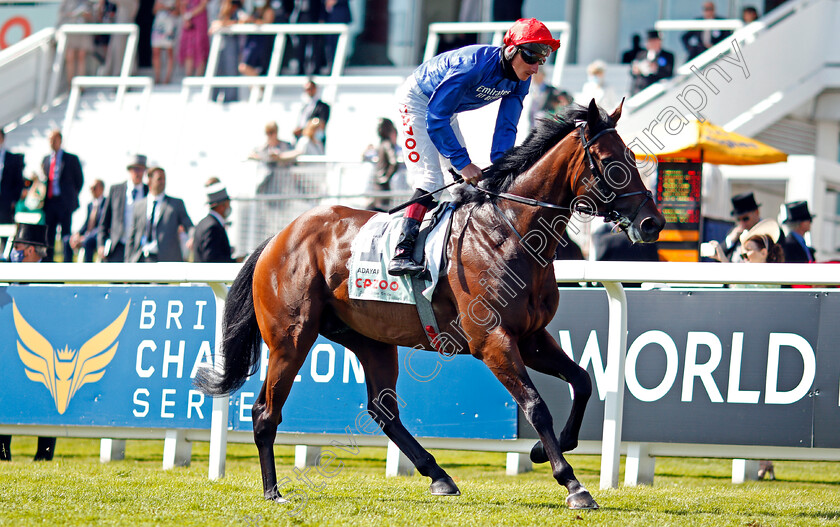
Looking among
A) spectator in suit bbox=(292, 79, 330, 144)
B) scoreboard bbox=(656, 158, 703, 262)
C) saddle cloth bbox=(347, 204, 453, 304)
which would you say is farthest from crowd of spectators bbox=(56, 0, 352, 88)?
saddle cloth bbox=(347, 204, 453, 304)

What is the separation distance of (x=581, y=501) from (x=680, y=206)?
4.52 m

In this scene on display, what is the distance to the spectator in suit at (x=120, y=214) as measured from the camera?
1008cm

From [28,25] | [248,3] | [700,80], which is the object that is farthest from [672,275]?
[28,25]

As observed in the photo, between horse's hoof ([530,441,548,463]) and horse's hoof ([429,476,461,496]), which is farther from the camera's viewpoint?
horse's hoof ([429,476,461,496])

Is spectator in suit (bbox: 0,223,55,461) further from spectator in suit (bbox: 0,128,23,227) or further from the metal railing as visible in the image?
the metal railing

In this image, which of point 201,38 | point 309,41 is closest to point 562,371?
point 309,41

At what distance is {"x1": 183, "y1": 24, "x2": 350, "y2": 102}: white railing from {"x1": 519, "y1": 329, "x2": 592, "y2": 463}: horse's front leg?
9.60 metres

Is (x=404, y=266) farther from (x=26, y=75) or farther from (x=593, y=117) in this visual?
(x=26, y=75)

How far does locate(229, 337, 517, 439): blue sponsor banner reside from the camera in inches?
233

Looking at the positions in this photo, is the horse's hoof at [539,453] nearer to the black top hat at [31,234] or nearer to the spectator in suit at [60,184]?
the black top hat at [31,234]

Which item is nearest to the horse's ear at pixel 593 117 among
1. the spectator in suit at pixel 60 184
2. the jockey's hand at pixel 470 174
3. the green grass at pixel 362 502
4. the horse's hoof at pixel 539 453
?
the jockey's hand at pixel 470 174

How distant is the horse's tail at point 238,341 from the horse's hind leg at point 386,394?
0.44 metres

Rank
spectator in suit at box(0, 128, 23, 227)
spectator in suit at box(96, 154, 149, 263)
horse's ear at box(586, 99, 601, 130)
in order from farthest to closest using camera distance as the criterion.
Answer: spectator in suit at box(0, 128, 23, 227)
spectator in suit at box(96, 154, 149, 263)
horse's ear at box(586, 99, 601, 130)

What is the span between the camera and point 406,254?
5.04 meters
